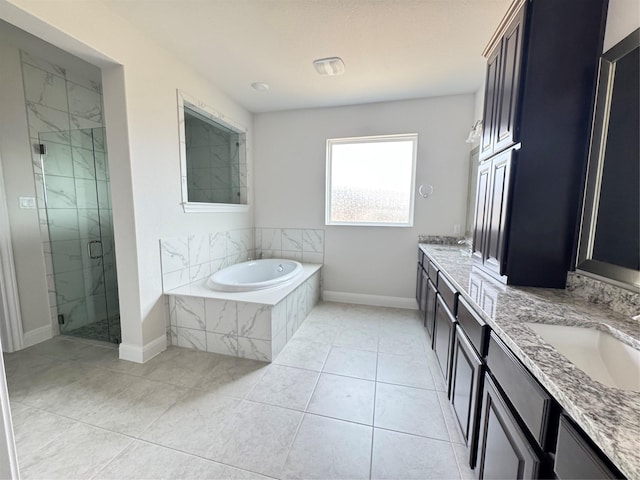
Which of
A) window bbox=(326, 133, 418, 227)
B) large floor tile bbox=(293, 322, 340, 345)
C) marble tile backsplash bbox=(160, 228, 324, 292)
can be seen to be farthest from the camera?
window bbox=(326, 133, 418, 227)

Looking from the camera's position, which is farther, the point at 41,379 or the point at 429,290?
the point at 429,290

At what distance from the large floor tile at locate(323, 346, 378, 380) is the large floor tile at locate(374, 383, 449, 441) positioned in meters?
0.17

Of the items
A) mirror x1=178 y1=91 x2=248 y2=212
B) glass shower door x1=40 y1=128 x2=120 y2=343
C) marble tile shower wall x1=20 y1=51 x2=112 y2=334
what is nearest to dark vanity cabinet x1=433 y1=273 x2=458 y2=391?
mirror x1=178 y1=91 x2=248 y2=212

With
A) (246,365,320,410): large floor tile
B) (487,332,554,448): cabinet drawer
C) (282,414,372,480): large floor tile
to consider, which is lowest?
(282,414,372,480): large floor tile

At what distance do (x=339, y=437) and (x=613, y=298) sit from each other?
4.83 feet

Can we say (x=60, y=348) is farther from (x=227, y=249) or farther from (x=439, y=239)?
(x=439, y=239)

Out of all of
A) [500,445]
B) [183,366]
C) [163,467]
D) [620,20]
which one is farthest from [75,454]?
[620,20]

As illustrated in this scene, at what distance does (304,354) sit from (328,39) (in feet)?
8.49

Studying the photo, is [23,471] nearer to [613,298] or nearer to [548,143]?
[613,298]

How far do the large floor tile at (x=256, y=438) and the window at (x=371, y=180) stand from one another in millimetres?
2363

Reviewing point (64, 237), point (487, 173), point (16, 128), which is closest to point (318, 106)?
point (487, 173)

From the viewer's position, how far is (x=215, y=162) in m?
3.49

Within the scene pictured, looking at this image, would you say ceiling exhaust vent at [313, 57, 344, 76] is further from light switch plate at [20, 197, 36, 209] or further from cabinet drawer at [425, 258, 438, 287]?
light switch plate at [20, 197, 36, 209]

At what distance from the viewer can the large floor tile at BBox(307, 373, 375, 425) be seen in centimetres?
160
